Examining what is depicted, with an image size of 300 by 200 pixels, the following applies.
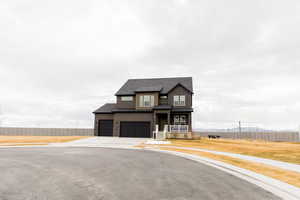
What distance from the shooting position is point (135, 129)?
28234 millimetres

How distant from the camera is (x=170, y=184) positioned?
18.4 ft

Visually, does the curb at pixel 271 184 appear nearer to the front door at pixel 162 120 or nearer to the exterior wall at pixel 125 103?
the front door at pixel 162 120

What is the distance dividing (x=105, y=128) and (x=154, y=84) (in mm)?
12047

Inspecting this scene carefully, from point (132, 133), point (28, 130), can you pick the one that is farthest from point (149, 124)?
point (28, 130)

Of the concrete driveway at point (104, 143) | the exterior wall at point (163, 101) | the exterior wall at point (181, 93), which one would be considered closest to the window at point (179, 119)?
the exterior wall at point (181, 93)

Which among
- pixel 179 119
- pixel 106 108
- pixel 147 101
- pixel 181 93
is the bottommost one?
pixel 179 119

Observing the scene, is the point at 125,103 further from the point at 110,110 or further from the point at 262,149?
the point at 262,149

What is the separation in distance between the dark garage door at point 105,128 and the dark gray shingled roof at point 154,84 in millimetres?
5337

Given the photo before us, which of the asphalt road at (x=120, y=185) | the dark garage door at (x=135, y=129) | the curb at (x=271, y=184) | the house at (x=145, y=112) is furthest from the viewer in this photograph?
the dark garage door at (x=135, y=129)

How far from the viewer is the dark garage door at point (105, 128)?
30.1 metres

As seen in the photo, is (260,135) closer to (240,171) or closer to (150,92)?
(150,92)

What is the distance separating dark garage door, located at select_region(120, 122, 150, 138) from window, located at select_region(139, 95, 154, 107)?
307cm

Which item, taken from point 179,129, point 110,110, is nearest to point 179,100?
point 179,129

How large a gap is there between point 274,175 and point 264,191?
7.24 feet
